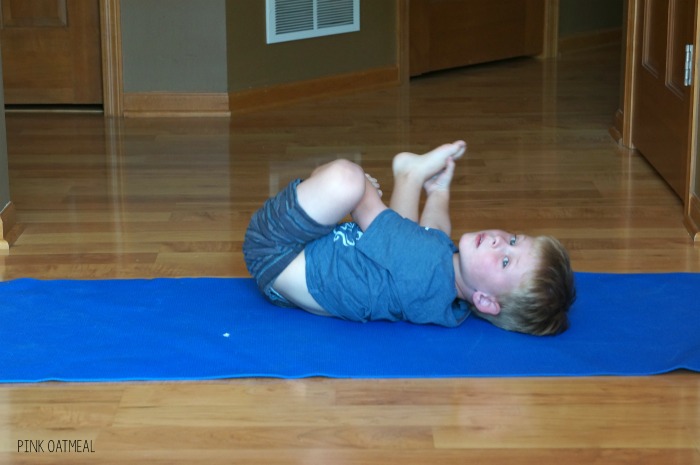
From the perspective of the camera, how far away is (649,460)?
63.8 inches

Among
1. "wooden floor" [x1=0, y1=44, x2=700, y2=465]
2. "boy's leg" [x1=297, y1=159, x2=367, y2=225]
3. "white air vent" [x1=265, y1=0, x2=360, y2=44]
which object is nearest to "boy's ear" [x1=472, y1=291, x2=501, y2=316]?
"wooden floor" [x1=0, y1=44, x2=700, y2=465]

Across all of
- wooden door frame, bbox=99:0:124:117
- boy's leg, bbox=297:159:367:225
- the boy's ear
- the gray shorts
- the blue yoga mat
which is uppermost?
wooden door frame, bbox=99:0:124:117

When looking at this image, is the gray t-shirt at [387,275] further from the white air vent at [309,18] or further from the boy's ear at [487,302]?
the white air vent at [309,18]

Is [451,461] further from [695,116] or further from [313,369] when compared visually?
[695,116]

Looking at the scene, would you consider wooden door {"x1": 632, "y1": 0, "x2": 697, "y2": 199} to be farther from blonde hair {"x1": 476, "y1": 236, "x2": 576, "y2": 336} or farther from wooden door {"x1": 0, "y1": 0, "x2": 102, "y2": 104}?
wooden door {"x1": 0, "y1": 0, "x2": 102, "y2": 104}

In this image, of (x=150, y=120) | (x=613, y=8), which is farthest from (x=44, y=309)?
(x=613, y=8)

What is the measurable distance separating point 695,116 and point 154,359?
65.7 inches

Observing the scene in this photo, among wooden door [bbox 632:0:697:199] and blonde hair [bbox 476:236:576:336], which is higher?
wooden door [bbox 632:0:697:199]

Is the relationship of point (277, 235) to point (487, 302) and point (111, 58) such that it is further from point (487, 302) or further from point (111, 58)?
point (111, 58)

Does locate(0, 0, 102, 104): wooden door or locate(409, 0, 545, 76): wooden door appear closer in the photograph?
locate(0, 0, 102, 104): wooden door

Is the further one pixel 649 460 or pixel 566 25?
pixel 566 25

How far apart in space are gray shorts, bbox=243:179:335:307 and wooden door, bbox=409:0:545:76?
338 cm

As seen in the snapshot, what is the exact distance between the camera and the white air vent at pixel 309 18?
182 inches

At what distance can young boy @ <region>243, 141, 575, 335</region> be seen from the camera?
6.60 ft
